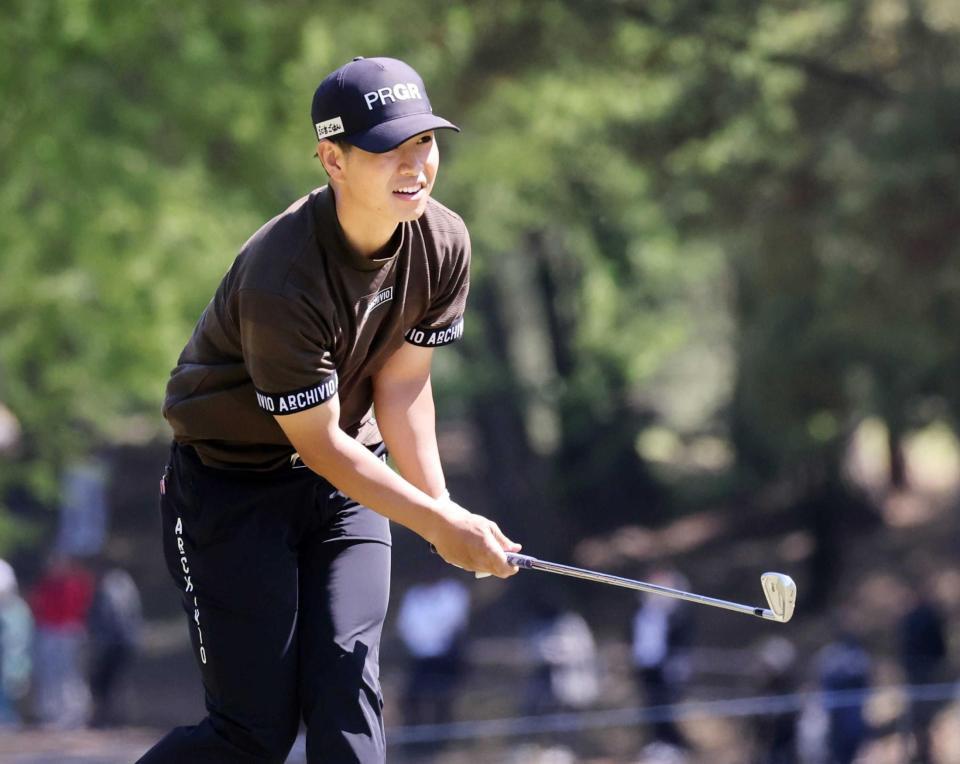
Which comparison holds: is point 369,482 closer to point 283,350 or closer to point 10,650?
point 283,350

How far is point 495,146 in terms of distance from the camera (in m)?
15.9

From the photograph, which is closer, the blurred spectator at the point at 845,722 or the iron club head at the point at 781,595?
the iron club head at the point at 781,595

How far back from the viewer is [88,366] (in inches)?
495

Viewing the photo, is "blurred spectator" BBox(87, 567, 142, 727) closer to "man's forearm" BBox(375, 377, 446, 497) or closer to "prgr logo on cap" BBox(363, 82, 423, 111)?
"man's forearm" BBox(375, 377, 446, 497)

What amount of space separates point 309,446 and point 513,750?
31.9 ft

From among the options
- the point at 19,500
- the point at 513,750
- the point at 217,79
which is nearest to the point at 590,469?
the point at 19,500

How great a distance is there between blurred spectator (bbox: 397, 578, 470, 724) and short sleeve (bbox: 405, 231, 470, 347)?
11.5 meters

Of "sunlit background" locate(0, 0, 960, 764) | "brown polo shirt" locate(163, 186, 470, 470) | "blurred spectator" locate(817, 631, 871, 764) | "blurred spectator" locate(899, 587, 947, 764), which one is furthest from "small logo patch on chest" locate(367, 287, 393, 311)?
"blurred spectator" locate(899, 587, 947, 764)

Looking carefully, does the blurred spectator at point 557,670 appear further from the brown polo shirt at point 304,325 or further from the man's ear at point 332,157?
the man's ear at point 332,157

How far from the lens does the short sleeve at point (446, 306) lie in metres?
3.71

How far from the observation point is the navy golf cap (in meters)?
3.26

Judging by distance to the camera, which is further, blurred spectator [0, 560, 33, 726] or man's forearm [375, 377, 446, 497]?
blurred spectator [0, 560, 33, 726]

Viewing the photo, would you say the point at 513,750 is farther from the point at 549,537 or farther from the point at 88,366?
the point at 549,537

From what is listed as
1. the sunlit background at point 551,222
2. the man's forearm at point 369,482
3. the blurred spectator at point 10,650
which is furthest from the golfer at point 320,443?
the blurred spectator at point 10,650
